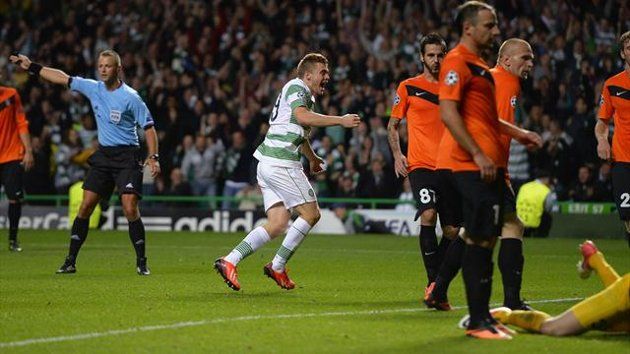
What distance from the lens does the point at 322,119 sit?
429 inches

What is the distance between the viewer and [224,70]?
91.8 ft

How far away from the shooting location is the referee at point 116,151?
13.5 meters

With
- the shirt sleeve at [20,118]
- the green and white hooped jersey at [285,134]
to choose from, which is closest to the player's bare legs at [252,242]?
the green and white hooped jersey at [285,134]

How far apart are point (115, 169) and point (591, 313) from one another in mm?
7138

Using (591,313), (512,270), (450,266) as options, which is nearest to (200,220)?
(450,266)

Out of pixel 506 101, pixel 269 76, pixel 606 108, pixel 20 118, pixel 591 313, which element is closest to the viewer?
pixel 591 313

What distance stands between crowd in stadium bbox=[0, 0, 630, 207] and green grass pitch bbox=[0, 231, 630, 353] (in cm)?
684

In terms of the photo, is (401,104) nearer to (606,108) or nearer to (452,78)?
(606,108)

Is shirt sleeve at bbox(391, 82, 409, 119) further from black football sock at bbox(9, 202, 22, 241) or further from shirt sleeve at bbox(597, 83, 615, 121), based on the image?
black football sock at bbox(9, 202, 22, 241)

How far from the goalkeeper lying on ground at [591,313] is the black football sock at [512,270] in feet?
2.35

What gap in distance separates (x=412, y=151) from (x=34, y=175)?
58.3 ft

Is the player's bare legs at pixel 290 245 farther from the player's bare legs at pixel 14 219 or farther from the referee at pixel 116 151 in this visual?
the player's bare legs at pixel 14 219

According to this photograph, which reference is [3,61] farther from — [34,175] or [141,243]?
[141,243]

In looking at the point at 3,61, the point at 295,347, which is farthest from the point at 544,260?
the point at 3,61
